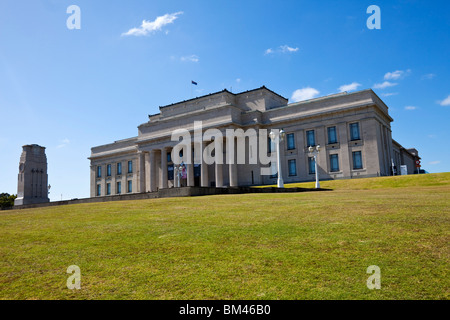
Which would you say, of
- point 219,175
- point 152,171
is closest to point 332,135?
point 219,175

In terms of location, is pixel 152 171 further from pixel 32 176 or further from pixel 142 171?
pixel 32 176

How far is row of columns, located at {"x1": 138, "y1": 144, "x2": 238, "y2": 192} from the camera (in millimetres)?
59594

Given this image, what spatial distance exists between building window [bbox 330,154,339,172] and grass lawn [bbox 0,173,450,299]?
4277 centimetres

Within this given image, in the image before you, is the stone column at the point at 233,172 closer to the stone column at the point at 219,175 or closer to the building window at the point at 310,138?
the stone column at the point at 219,175

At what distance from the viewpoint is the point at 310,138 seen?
57625 mm

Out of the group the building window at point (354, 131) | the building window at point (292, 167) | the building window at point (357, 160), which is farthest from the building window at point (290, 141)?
the building window at point (357, 160)

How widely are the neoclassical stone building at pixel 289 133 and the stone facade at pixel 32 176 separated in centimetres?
2148

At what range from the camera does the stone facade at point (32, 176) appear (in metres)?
49.9

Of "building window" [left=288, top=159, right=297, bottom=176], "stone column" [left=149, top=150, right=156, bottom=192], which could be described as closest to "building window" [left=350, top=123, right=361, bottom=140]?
"building window" [left=288, top=159, right=297, bottom=176]

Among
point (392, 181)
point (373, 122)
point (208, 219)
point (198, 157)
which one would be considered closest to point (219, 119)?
point (198, 157)

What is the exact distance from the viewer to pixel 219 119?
60.7 m

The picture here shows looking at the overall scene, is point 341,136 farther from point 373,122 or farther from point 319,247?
point 319,247

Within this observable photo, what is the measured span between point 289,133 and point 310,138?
372cm

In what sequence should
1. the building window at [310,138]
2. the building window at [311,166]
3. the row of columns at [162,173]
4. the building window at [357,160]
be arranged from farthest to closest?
1. the row of columns at [162,173]
2. the building window at [310,138]
3. the building window at [311,166]
4. the building window at [357,160]
